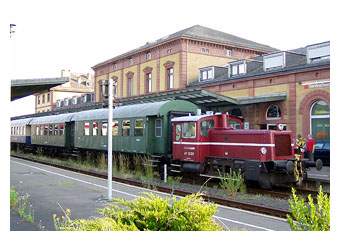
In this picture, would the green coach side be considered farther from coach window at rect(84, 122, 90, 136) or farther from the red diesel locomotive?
the red diesel locomotive

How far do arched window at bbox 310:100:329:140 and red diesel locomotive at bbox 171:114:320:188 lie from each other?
19.3ft

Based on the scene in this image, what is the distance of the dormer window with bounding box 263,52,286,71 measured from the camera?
21578mm

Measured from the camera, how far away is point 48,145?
22.8 metres

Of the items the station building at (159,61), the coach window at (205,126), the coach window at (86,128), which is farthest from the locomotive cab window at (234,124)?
the coach window at (86,128)

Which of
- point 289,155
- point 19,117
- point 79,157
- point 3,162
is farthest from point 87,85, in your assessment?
point 3,162

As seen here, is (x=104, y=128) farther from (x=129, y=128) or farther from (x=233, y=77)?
(x=233, y=77)

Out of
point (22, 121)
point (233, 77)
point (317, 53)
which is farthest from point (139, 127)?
point (22, 121)

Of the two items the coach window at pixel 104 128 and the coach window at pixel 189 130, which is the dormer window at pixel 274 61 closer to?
the coach window at pixel 104 128

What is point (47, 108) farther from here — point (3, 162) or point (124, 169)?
point (3, 162)

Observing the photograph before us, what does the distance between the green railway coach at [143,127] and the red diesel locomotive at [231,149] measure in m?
0.61

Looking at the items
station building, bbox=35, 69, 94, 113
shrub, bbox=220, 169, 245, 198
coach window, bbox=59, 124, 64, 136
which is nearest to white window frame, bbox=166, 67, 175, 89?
station building, bbox=35, 69, 94, 113

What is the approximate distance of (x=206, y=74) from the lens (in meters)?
25.6

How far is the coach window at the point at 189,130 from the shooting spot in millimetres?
12469
